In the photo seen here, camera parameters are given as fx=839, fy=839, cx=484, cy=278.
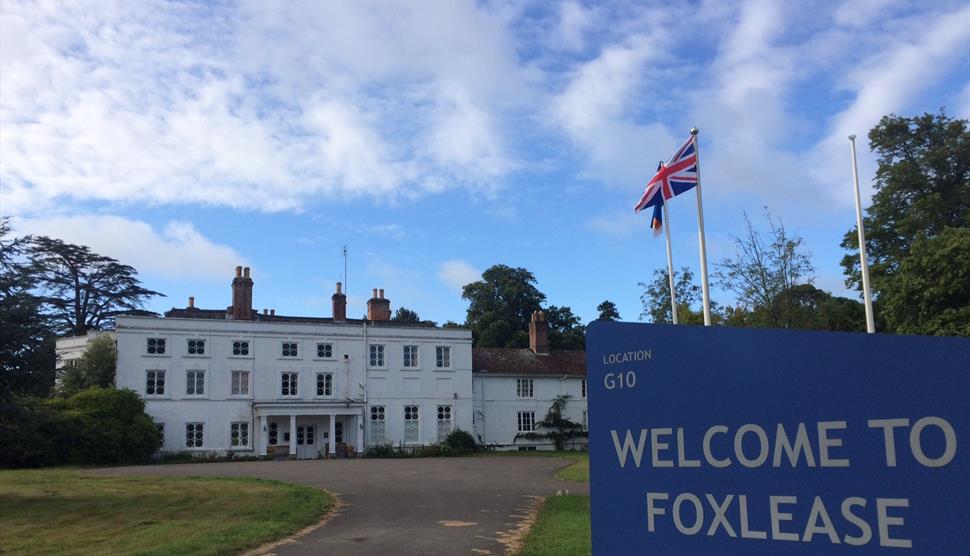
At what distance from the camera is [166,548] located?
11508 mm

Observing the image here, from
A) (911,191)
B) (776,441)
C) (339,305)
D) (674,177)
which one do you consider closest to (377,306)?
(339,305)

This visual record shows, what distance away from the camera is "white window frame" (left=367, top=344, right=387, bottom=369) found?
4872 cm

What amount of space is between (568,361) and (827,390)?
5240 centimetres

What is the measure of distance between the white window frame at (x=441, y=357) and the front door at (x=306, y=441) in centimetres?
811

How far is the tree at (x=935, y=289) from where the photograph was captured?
2769 cm

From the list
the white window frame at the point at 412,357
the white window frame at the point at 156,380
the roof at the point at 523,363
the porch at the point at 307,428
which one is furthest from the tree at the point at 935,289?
the white window frame at the point at 156,380

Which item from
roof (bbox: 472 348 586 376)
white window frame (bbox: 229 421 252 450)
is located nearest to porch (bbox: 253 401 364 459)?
white window frame (bbox: 229 421 252 450)

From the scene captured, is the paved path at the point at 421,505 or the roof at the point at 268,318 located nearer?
the paved path at the point at 421,505

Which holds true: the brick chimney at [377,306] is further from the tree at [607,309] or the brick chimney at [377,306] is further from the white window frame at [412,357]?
the tree at [607,309]

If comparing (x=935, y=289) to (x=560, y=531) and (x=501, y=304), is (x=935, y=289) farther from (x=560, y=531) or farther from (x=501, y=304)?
(x=501, y=304)

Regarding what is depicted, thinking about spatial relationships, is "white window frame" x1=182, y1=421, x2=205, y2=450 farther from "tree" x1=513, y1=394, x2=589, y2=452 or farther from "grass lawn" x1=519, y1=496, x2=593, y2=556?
"grass lawn" x1=519, y1=496, x2=593, y2=556

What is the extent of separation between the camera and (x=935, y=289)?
28.3 metres

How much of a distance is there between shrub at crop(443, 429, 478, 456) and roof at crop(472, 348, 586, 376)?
17.3 ft

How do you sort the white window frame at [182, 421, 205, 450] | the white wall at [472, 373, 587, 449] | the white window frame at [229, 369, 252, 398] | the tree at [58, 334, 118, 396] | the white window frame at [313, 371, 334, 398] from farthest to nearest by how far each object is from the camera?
the white wall at [472, 373, 587, 449]
the white window frame at [313, 371, 334, 398]
the white window frame at [229, 369, 252, 398]
the tree at [58, 334, 118, 396]
the white window frame at [182, 421, 205, 450]
